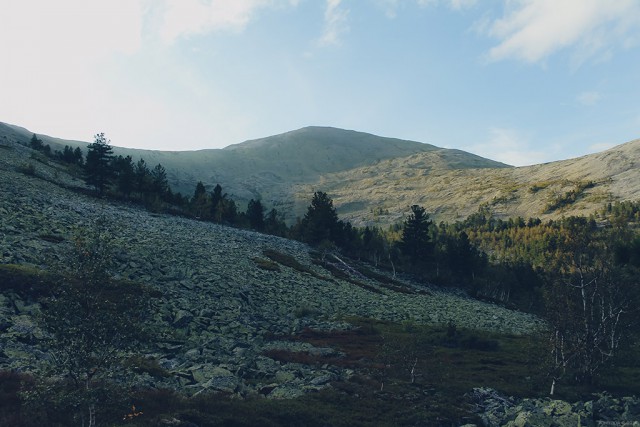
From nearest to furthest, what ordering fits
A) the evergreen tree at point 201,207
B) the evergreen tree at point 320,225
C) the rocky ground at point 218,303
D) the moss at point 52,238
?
the rocky ground at point 218,303, the moss at point 52,238, the evergreen tree at point 320,225, the evergreen tree at point 201,207

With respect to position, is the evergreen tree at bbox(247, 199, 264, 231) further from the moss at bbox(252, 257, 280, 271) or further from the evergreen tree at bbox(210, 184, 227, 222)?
the moss at bbox(252, 257, 280, 271)

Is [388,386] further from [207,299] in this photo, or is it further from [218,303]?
[207,299]

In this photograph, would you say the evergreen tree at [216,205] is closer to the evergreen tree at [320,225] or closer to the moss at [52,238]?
the evergreen tree at [320,225]

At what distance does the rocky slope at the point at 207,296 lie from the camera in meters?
24.9

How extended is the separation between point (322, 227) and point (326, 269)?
84.1 ft

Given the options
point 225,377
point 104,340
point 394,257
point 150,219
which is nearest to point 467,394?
point 225,377

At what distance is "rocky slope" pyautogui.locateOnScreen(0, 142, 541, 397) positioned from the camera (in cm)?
2494

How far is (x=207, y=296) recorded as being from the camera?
4116cm

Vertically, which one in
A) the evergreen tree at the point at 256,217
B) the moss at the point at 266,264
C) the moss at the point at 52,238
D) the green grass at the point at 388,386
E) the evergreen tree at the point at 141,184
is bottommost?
the green grass at the point at 388,386

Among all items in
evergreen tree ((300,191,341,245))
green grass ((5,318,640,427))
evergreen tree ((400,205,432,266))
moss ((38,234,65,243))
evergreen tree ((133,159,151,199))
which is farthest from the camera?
evergreen tree ((400,205,432,266))

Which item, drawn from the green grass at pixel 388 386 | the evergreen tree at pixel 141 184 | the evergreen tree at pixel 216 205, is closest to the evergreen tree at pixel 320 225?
the evergreen tree at pixel 216 205

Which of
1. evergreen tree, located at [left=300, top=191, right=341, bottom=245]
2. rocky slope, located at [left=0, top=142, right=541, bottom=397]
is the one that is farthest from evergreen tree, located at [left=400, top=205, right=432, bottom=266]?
rocky slope, located at [left=0, top=142, right=541, bottom=397]

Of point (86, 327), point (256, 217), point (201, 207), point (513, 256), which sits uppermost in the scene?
point (201, 207)

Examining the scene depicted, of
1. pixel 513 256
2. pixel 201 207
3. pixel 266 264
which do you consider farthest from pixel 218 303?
pixel 513 256
